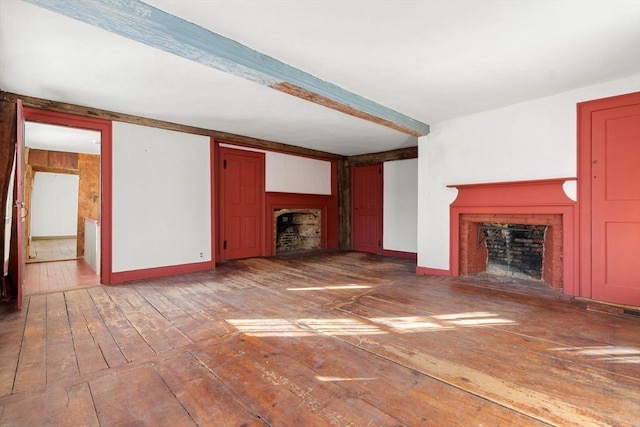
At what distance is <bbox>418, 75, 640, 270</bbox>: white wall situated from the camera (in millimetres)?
3363

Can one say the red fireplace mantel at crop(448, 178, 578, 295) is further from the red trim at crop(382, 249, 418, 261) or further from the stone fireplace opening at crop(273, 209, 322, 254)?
the stone fireplace opening at crop(273, 209, 322, 254)

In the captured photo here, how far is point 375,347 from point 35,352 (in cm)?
235

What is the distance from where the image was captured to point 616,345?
2154 millimetres

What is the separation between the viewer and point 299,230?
732cm

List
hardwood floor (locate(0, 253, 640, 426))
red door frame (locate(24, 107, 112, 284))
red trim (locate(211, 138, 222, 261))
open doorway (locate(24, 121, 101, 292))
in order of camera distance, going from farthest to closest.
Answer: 1. red trim (locate(211, 138, 222, 261))
2. open doorway (locate(24, 121, 101, 292))
3. red door frame (locate(24, 107, 112, 284))
4. hardwood floor (locate(0, 253, 640, 426))

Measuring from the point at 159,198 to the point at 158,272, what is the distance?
3.51 feet

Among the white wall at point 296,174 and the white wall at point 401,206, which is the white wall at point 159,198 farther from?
the white wall at point 401,206

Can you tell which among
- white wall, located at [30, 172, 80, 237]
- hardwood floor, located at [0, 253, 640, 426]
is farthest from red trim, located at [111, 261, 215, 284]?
white wall, located at [30, 172, 80, 237]

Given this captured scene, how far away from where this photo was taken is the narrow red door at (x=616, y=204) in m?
3.00

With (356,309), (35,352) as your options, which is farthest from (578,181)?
(35,352)

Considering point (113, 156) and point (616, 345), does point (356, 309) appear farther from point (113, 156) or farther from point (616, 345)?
point (113, 156)

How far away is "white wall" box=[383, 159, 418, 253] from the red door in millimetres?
2613

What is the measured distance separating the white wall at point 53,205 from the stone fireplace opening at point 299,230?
23.3ft

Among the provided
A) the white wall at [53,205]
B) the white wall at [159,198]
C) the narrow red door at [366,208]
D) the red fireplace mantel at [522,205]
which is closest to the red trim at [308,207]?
the narrow red door at [366,208]
